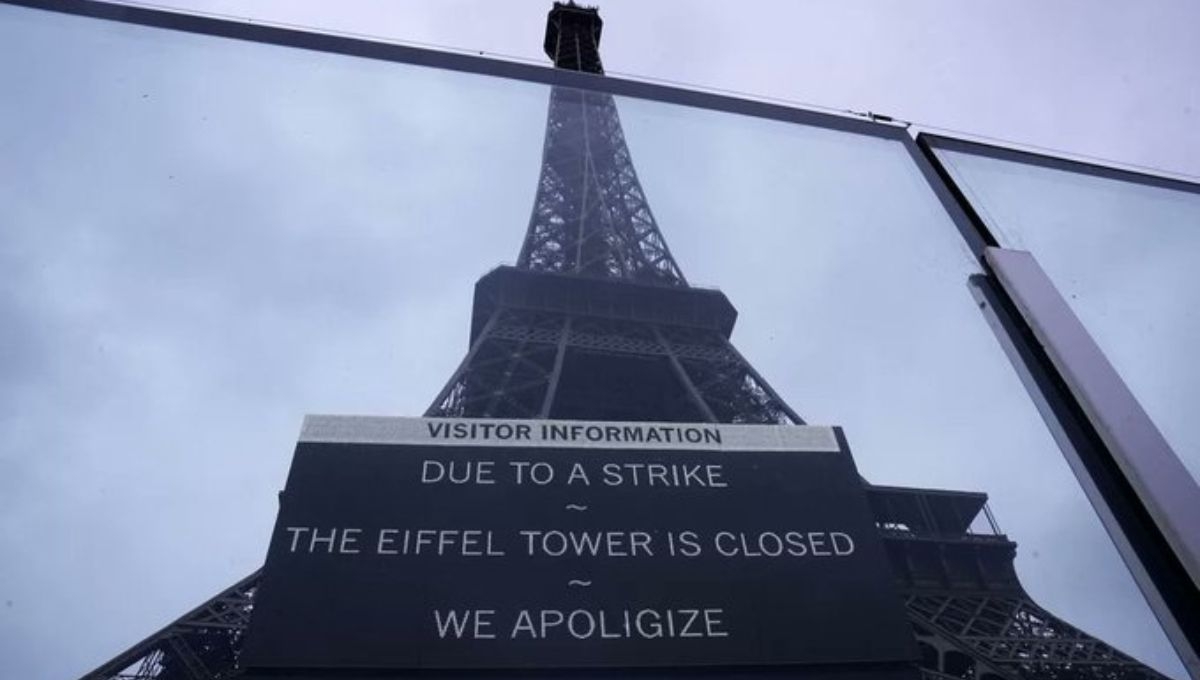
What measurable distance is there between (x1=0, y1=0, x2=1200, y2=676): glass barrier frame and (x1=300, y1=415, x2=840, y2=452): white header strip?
1.49 metres

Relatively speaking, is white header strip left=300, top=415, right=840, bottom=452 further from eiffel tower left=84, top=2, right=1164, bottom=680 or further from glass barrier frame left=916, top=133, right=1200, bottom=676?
glass barrier frame left=916, top=133, right=1200, bottom=676

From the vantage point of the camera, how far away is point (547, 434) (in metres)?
3.91

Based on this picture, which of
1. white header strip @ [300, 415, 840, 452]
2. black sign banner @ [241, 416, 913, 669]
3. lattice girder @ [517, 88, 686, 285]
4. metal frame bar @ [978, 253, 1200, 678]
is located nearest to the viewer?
metal frame bar @ [978, 253, 1200, 678]

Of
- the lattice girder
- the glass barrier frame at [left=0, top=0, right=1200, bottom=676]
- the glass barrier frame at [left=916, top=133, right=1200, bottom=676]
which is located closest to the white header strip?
the glass barrier frame at [left=0, top=0, right=1200, bottom=676]

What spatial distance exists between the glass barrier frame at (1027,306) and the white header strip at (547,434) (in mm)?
1492

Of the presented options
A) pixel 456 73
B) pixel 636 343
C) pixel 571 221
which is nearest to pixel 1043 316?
pixel 456 73

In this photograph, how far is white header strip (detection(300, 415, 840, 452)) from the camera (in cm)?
394

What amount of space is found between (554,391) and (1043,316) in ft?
42.7

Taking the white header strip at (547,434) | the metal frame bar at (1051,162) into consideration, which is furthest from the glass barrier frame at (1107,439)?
the white header strip at (547,434)

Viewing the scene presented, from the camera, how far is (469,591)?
137 inches

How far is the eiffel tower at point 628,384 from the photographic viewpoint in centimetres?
787

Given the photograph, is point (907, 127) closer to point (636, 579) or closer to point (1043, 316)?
point (1043, 316)

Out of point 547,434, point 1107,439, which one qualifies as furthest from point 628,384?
point 1107,439

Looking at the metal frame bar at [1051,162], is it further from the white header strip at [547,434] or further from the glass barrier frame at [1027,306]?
the white header strip at [547,434]
